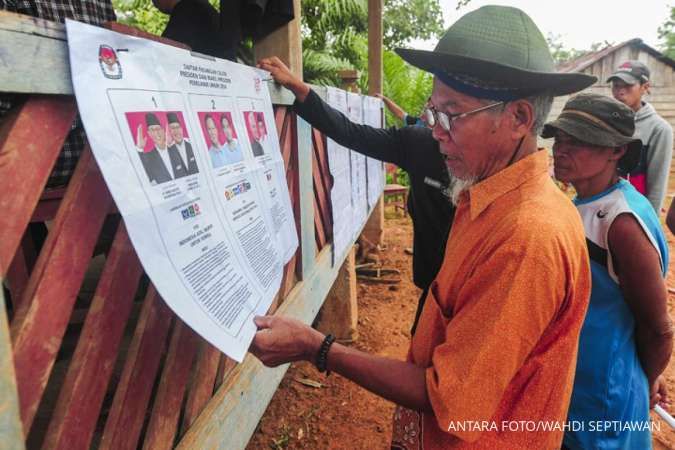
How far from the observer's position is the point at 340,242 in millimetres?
2938

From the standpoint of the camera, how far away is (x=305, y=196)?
86.6 inches

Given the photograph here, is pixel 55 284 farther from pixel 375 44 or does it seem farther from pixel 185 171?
pixel 375 44

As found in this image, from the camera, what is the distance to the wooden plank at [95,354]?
2.88 feet

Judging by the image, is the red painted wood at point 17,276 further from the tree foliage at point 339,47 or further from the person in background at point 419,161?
the tree foliage at point 339,47

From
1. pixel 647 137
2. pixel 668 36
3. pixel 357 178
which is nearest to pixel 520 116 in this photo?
pixel 357 178

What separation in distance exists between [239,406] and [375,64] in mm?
4984

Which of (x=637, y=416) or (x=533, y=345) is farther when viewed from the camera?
(x=637, y=416)

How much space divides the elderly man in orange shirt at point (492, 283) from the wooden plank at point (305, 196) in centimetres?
92

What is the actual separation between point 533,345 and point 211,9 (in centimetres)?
213

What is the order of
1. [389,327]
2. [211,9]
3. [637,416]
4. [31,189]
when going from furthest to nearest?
[389,327] → [211,9] → [637,416] → [31,189]

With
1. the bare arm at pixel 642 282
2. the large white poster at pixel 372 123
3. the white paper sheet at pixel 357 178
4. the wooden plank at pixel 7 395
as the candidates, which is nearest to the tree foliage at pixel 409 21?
the large white poster at pixel 372 123

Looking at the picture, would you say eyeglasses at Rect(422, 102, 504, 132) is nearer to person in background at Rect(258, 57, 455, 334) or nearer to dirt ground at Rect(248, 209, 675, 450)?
person in background at Rect(258, 57, 455, 334)

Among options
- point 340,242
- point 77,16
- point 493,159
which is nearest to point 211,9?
point 77,16

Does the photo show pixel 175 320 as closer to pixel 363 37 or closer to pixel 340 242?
pixel 340 242
